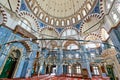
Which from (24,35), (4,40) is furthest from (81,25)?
(4,40)

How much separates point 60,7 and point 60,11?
0.65 meters

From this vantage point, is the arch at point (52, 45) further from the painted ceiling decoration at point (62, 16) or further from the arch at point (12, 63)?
the arch at point (12, 63)

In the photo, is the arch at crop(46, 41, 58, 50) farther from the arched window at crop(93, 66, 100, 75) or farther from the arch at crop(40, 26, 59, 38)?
the arched window at crop(93, 66, 100, 75)

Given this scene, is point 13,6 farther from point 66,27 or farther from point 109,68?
point 109,68

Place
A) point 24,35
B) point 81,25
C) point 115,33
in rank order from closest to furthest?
1. point 115,33
2. point 24,35
3. point 81,25

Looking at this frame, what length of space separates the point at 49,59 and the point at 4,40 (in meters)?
5.80

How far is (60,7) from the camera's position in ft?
49.8

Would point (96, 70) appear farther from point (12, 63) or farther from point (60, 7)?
point (60, 7)

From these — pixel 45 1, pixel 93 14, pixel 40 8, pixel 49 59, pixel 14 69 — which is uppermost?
pixel 45 1

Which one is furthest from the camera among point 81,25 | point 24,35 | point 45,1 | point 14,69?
point 45,1

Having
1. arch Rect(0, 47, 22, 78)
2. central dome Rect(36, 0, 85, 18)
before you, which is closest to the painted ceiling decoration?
central dome Rect(36, 0, 85, 18)

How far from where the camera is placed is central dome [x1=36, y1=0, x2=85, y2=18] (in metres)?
14.2

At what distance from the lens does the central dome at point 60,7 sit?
14.2 m

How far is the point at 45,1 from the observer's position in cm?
1433
